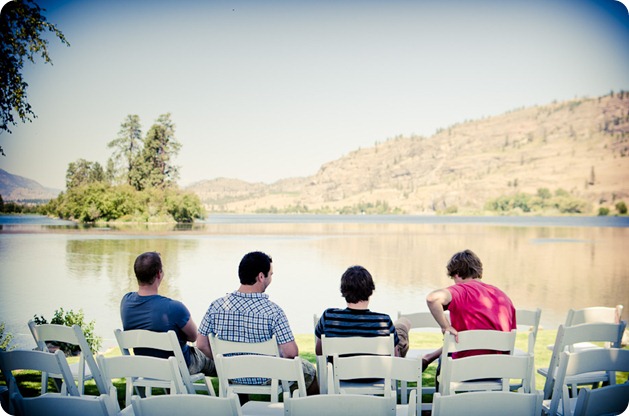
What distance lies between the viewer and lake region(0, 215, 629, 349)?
10.9 metres

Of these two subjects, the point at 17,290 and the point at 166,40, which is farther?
the point at 166,40

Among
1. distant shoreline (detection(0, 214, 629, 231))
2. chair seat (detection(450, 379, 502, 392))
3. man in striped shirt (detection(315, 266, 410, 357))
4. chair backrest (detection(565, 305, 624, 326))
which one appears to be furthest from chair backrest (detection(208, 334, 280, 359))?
distant shoreline (detection(0, 214, 629, 231))

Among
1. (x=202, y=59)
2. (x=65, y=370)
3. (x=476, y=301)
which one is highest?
(x=202, y=59)

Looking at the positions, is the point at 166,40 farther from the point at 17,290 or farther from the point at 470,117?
the point at 470,117

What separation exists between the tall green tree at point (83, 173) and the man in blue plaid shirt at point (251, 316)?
59.1ft

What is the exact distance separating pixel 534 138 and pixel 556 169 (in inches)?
225

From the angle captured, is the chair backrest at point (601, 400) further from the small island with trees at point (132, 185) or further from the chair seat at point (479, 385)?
the small island with trees at point (132, 185)

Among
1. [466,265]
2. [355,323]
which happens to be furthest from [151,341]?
[466,265]

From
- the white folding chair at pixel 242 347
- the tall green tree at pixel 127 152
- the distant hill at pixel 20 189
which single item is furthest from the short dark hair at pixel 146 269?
the tall green tree at pixel 127 152

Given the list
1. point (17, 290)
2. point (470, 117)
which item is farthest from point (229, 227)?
point (470, 117)

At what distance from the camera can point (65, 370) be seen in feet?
8.07

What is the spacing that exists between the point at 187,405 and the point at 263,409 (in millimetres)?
888

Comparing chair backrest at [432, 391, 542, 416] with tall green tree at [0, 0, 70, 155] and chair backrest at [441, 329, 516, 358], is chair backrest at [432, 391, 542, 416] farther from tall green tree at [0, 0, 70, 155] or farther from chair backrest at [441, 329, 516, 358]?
tall green tree at [0, 0, 70, 155]

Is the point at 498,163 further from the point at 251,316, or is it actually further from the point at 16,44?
the point at 251,316
